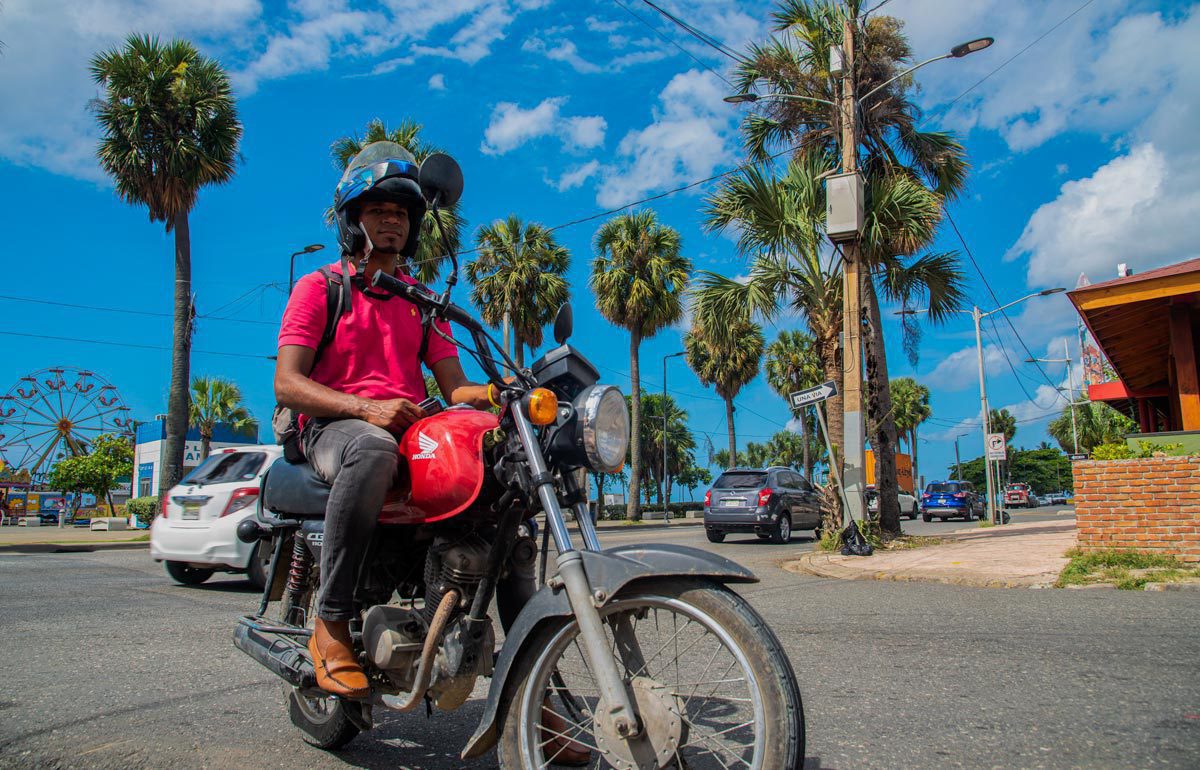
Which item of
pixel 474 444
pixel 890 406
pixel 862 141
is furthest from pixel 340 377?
pixel 862 141

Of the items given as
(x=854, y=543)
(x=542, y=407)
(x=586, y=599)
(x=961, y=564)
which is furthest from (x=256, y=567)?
(x=854, y=543)

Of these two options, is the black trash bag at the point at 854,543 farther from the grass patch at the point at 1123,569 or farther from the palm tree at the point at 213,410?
the palm tree at the point at 213,410

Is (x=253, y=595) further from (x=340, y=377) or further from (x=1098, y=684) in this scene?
(x=1098, y=684)

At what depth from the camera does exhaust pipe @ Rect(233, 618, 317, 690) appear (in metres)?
2.56

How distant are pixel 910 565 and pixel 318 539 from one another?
910 cm

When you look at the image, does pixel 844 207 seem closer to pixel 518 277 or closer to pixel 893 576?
pixel 893 576

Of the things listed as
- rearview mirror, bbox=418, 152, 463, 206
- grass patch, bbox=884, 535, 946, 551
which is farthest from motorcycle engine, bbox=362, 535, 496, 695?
grass patch, bbox=884, 535, 946, 551

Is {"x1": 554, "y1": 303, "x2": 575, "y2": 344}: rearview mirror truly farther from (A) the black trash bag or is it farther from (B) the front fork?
(A) the black trash bag

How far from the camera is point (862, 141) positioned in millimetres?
17516

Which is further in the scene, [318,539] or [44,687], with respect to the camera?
[44,687]

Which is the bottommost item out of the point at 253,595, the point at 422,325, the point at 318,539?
the point at 253,595

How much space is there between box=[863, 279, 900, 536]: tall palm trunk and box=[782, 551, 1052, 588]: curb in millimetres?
4135

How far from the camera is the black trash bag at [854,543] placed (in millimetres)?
12188

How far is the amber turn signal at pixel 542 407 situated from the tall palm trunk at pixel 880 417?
45.8 feet
